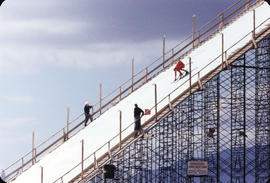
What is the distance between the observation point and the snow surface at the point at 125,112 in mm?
19375

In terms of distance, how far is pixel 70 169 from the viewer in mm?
18484

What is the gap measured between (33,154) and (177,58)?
873cm

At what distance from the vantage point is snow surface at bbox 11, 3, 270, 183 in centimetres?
1938

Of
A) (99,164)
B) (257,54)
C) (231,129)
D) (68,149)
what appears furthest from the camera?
(257,54)

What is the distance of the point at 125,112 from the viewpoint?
22.2m

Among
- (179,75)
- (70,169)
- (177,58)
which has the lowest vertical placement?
(70,169)

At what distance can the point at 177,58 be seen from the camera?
88.2ft

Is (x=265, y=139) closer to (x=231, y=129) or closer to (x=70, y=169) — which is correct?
(x=231, y=129)

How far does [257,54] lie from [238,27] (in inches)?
93.9

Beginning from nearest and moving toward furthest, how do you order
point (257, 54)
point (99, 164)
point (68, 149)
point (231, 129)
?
1. point (99, 164)
2. point (68, 149)
3. point (231, 129)
4. point (257, 54)

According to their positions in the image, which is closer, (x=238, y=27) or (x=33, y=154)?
(x=33, y=154)

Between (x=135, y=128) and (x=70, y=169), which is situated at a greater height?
(x=135, y=128)

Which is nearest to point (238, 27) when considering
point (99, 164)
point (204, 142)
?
point (204, 142)

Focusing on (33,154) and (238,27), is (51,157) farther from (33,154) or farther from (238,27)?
(238,27)
